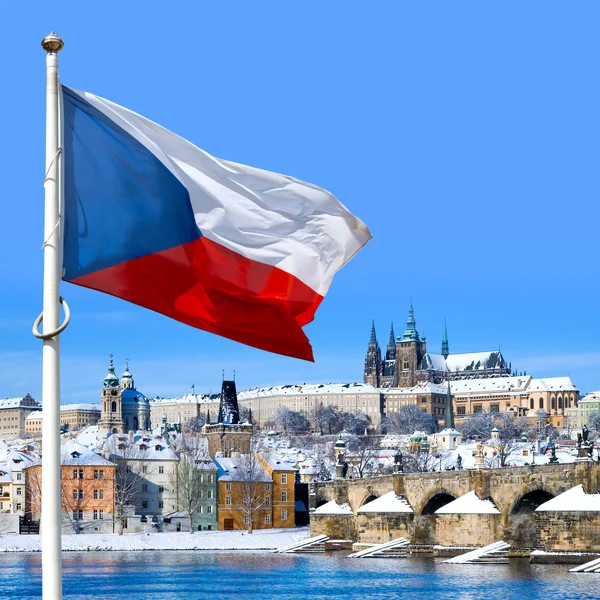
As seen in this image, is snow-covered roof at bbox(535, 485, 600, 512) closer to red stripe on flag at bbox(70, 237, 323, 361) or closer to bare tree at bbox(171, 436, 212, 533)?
bare tree at bbox(171, 436, 212, 533)

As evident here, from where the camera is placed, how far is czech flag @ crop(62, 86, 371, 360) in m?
10.9

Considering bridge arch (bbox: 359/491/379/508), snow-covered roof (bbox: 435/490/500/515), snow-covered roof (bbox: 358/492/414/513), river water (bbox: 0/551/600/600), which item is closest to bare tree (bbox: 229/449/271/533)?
bridge arch (bbox: 359/491/379/508)

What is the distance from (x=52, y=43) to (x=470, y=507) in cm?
6437

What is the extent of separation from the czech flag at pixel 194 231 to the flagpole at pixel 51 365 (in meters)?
0.46

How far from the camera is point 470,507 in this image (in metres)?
72.2

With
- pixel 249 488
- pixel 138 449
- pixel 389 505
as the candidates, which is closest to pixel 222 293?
pixel 389 505

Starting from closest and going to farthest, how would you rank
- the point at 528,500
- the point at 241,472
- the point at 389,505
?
the point at 528,500
the point at 389,505
the point at 241,472

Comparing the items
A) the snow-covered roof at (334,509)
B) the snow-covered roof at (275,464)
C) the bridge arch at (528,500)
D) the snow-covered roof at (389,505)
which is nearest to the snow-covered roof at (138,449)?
the snow-covered roof at (275,464)

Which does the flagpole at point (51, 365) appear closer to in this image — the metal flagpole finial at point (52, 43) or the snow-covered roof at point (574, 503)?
the metal flagpole finial at point (52, 43)

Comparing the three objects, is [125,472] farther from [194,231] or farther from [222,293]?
[194,231]

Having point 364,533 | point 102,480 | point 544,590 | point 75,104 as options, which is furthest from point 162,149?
point 102,480

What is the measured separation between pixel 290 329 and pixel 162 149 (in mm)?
2004

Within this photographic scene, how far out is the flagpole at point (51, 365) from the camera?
996cm

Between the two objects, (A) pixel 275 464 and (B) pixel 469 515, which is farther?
(A) pixel 275 464
